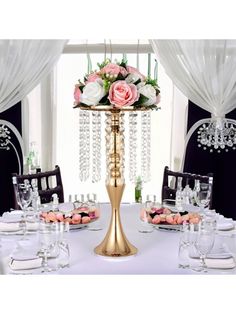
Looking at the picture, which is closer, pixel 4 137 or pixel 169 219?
pixel 169 219

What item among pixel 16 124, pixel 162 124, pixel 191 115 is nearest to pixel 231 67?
pixel 191 115

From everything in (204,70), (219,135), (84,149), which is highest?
(204,70)

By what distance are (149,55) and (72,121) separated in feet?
2.81

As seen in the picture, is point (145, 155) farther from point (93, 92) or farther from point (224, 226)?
point (93, 92)

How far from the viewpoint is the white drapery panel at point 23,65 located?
134 inches

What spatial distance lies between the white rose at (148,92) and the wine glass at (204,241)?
1.66 feet

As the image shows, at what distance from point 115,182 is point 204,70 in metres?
1.94

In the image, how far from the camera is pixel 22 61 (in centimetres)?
344

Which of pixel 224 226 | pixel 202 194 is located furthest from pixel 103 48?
pixel 224 226

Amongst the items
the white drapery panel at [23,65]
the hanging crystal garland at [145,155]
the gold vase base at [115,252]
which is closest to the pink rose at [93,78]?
the gold vase base at [115,252]

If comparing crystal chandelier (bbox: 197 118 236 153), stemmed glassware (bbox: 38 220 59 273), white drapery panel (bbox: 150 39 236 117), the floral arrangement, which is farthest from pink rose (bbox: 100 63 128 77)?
crystal chandelier (bbox: 197 118 236 153)

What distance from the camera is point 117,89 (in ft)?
5.38
